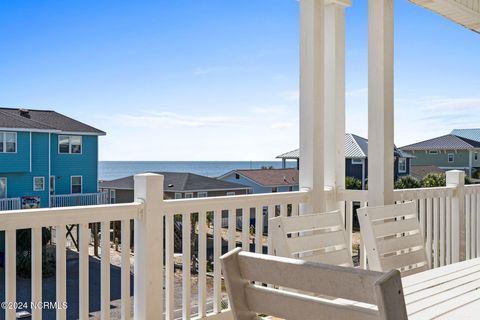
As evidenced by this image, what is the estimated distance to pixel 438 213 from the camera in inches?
155

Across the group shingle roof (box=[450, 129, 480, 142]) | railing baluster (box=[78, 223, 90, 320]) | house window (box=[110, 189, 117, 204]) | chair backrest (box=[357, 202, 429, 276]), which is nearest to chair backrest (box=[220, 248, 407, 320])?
chair backrest (box=[357, 202, 429, 276])

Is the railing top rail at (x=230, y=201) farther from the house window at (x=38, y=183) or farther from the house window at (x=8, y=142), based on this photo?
the house window at (x=38, y=183)

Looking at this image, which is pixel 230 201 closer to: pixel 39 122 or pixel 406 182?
pixel 406 182

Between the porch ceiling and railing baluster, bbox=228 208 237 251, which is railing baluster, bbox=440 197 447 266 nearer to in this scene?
the porch ceiling

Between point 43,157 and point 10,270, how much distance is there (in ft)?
51.9

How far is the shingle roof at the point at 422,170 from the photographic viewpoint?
18.3 metres

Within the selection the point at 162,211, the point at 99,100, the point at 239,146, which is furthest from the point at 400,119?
the point at 162,211

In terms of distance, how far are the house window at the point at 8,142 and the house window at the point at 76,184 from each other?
240 cm

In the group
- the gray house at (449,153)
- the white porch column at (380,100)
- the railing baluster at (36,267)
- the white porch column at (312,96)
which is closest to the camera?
the railing baluster at (36,267)

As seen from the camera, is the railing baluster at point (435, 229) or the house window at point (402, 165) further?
the house window at point (402, 165)

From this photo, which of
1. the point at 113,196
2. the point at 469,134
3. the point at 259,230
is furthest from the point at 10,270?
the point at 469,134

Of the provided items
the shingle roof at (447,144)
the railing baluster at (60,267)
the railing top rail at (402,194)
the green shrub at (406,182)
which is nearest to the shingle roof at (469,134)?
the shingle roof at (447,144)

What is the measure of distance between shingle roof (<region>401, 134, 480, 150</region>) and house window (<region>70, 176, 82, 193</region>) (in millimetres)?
13601

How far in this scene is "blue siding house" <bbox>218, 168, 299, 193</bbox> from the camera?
58.5 ft
